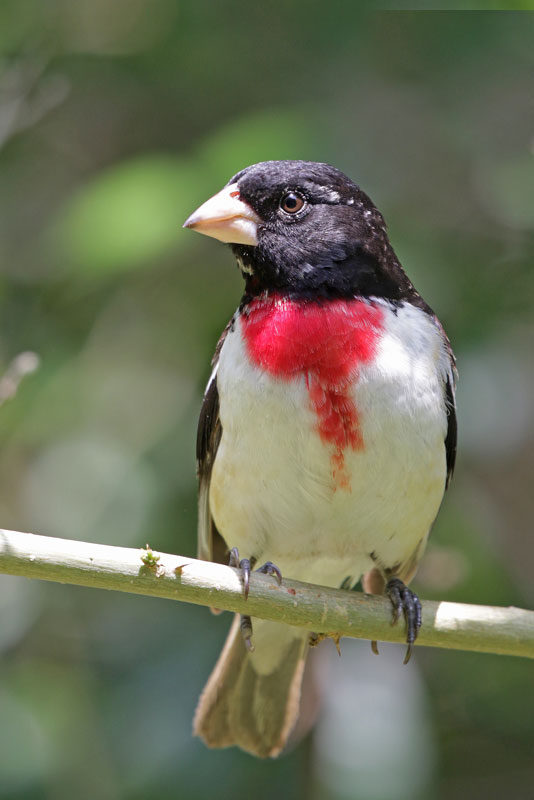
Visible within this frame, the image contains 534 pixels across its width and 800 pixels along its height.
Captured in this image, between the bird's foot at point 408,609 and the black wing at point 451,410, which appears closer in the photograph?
the bird's foot at point 408,609

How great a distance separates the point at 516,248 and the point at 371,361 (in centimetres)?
156

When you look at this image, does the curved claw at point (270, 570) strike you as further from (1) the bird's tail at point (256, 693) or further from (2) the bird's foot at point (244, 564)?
(1) the bird's tail at point (256, 693)

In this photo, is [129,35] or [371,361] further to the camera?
[129,35]

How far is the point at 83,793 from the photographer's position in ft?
12.4

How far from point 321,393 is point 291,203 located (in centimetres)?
63

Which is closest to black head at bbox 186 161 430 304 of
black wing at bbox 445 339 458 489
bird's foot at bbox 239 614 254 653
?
black wing at bbox 445 339 458 489

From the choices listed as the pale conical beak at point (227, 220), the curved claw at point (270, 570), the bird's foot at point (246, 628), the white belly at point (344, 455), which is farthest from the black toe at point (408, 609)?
the pale conical beak at point (227, 220)

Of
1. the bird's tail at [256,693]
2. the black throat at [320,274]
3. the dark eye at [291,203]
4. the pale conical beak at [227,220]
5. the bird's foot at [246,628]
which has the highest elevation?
the dark eye at [291,203]

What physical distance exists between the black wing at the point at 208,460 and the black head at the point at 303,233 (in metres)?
0.28

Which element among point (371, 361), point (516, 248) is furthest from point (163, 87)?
point (371, 361)

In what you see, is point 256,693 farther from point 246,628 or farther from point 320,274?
point 320,274

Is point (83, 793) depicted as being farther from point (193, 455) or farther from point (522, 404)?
point (522, 404)

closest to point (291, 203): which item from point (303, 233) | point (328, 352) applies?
point (303, 233)

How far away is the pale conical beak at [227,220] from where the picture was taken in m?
3.13
